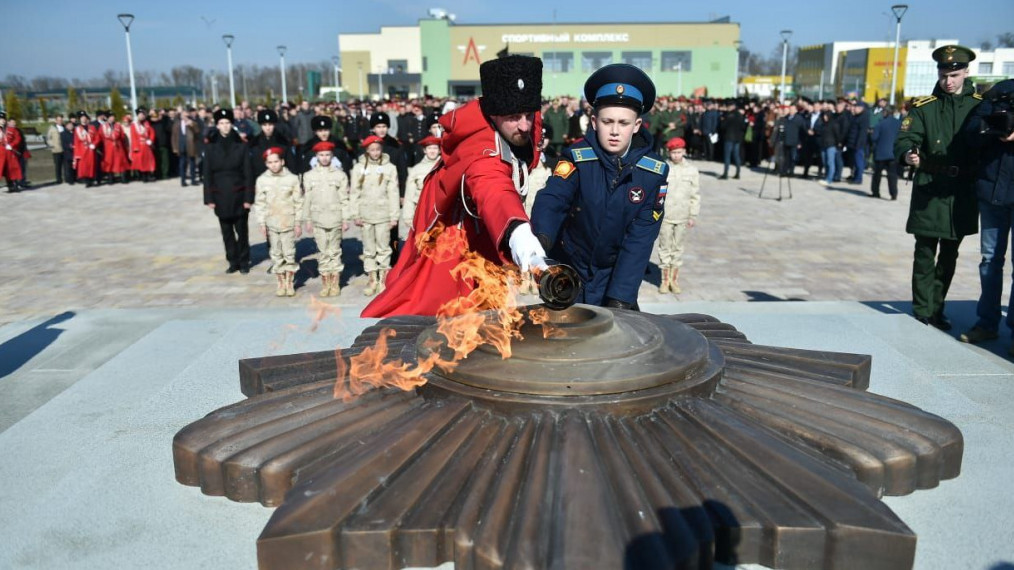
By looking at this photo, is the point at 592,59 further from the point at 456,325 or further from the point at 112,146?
the point at 456,325

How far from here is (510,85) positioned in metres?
2.94

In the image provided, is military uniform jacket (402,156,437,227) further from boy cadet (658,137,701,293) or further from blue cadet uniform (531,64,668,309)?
blue cadet uniform (531,64,668,309)

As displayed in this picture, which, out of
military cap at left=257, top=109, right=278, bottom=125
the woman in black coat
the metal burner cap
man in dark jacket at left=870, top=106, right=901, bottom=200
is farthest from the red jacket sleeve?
man in dark jacket at left=870, top=106, right=901, bottom=200

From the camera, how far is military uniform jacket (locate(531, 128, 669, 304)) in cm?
358

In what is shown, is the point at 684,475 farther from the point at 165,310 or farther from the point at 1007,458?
the point at 165,310

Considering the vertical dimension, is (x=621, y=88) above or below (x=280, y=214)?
above

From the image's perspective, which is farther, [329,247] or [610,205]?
[329,247]

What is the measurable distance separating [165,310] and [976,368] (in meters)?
4.51

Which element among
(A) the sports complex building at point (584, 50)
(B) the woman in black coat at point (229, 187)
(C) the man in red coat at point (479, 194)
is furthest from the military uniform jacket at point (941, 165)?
(A) the sports complex building at point (584, 50)

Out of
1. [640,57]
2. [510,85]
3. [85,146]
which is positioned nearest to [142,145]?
[85,146]

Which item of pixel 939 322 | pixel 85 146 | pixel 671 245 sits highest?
pixel 85 146

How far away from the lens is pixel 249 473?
2.42m

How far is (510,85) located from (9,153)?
55.9 ft

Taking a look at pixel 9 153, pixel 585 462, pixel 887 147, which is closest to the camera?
pixel 585 462
